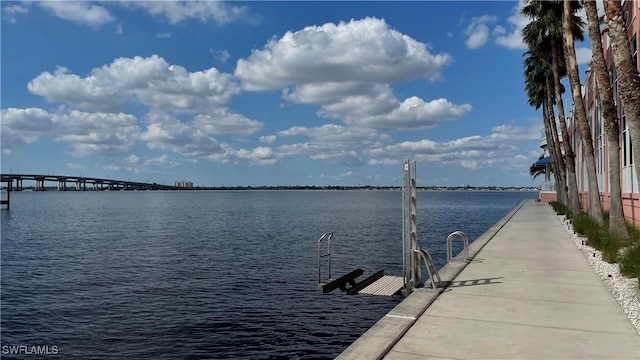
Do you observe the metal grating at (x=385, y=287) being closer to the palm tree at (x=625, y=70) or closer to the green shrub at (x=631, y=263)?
the green shrub at (x=631, y=263)

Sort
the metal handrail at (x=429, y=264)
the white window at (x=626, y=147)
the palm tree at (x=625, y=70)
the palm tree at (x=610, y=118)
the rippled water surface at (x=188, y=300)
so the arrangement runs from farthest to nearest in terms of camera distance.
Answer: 1. the white window at (x=626, y=147)
2. the palm tree at (x=610, y=118)
3. the palm tree at (x=625, y=70)
4. the rippled water surface at (x=188, y=300)
5. the metal handrail at (x=429, y=264)

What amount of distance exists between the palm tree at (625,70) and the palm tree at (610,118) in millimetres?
3692

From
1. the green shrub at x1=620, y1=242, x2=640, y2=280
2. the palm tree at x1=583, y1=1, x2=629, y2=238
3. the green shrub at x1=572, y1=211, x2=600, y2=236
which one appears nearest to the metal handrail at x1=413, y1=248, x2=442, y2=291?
the green shrub at x1=620, y1=242, x2=640, y2=280

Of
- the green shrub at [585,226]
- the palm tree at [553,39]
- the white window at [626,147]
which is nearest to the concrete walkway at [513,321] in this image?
the green shrub at [585,226]

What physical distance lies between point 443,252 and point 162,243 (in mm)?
17441

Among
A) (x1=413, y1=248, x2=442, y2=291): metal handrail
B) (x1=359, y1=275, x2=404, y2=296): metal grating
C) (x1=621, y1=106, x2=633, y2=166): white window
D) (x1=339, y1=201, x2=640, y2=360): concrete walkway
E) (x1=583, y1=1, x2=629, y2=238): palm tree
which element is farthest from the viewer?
(x1=621, y1=106, x2=633, y2=166): white window

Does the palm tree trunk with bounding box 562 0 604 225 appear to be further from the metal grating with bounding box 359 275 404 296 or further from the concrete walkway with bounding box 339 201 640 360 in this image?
the metal grating with bounding box 359 275 404 296

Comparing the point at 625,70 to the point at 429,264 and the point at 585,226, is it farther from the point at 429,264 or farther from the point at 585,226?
the point at 585,226

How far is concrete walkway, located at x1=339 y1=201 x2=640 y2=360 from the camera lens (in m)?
6.53

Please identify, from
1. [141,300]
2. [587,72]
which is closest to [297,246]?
[141,300]

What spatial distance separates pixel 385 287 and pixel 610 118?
916 cm

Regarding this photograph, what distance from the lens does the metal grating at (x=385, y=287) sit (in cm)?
1285

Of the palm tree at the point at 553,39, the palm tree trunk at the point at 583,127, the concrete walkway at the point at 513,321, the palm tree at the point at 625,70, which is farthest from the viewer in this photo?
the palm tree at the point at 553,39

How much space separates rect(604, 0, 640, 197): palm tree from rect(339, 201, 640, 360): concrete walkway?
3.67 metres
